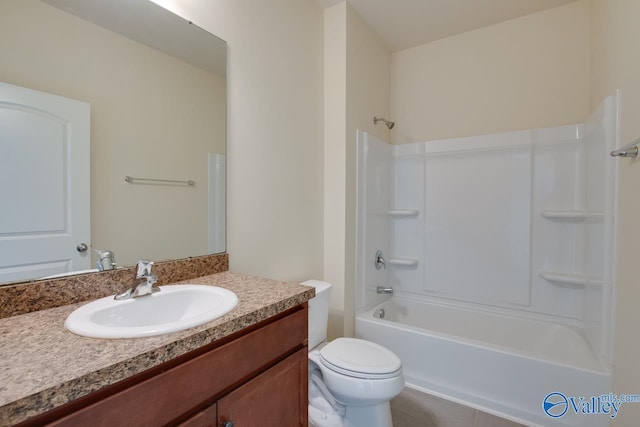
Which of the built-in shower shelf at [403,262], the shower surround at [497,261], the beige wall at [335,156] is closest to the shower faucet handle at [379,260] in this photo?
the shower surround at [497,261]

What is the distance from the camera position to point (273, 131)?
167cm

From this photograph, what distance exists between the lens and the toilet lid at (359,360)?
1.34m

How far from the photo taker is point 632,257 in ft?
4.15

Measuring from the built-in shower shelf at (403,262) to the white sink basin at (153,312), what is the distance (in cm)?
188

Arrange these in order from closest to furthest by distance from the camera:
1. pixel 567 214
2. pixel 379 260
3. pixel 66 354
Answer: pixel 66 354 → pixel 567 214 → pixel 379 260

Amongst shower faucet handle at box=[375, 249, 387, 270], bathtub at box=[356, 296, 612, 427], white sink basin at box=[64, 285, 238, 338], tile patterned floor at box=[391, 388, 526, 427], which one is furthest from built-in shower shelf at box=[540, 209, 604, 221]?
white sink basin at box=[64, 285, 238, 338]

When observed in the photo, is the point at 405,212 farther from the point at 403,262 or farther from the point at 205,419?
the point at 205,419

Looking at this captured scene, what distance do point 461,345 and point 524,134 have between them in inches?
62.1

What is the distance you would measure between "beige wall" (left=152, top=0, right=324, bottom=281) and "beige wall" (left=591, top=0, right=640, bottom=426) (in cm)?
157

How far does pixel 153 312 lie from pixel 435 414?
1.67 m

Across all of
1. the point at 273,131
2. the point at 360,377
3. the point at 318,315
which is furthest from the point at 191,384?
the point at 273,131

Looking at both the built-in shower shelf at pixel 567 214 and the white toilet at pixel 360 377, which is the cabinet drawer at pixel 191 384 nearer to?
the white toilet at pixel 360 377

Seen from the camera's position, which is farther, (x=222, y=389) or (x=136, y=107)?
(x=136, y=107)

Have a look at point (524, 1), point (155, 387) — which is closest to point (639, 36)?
point (524, 1)
